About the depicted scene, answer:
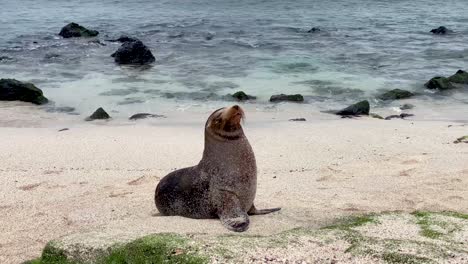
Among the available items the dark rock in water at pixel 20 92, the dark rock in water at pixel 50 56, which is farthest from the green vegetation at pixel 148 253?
the dark rock in water at pixel 50 56

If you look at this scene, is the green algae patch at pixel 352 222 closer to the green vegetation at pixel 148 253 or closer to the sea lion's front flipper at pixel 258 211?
the sea lion's front flipper at pixel 258 211

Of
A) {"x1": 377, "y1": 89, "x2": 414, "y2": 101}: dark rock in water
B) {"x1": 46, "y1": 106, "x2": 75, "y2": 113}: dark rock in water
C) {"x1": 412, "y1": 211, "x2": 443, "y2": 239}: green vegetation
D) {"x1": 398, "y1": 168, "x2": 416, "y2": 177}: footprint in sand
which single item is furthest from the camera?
{"x1": 377, "y1": 89, "x2": 414, "y2": 101}: dark rock in water

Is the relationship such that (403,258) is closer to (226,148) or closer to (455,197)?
(226,148)

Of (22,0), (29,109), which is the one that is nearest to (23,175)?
(29,109)

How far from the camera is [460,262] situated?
3.34m

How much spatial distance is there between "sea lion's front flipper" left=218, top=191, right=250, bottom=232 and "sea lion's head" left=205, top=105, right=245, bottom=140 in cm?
53

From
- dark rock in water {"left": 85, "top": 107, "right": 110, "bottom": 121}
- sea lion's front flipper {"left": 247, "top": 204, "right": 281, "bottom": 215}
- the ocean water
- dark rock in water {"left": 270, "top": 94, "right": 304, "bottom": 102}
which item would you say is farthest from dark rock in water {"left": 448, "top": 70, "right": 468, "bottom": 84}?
sea lion's front flipper {"left": 247, "top": 204, "right": 281, "bottom": 215}

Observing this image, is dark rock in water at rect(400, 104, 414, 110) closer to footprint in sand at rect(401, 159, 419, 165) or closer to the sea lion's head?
footprint in sand at rect(401, 159, 419, 165)

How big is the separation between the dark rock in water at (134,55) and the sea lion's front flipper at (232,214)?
54.8ft

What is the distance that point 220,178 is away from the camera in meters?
5.44

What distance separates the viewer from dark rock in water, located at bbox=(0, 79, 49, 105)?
15.2 m

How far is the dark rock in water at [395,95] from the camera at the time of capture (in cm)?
1572

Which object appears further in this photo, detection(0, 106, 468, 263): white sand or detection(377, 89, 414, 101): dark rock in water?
detection(377, 89, 414, 101): dark rock in water

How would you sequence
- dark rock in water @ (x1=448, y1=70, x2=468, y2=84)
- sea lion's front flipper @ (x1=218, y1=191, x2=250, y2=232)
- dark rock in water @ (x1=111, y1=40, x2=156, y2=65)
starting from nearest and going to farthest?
sea lion's front flipper @ (x1=218, y1=191, x2=250, y2=232)
dark rock in water @ (x1=448, y1=70, x2=468, y2=84)
dark rock in water @ (x1=111, y1=40, x2=156, y2=65)
